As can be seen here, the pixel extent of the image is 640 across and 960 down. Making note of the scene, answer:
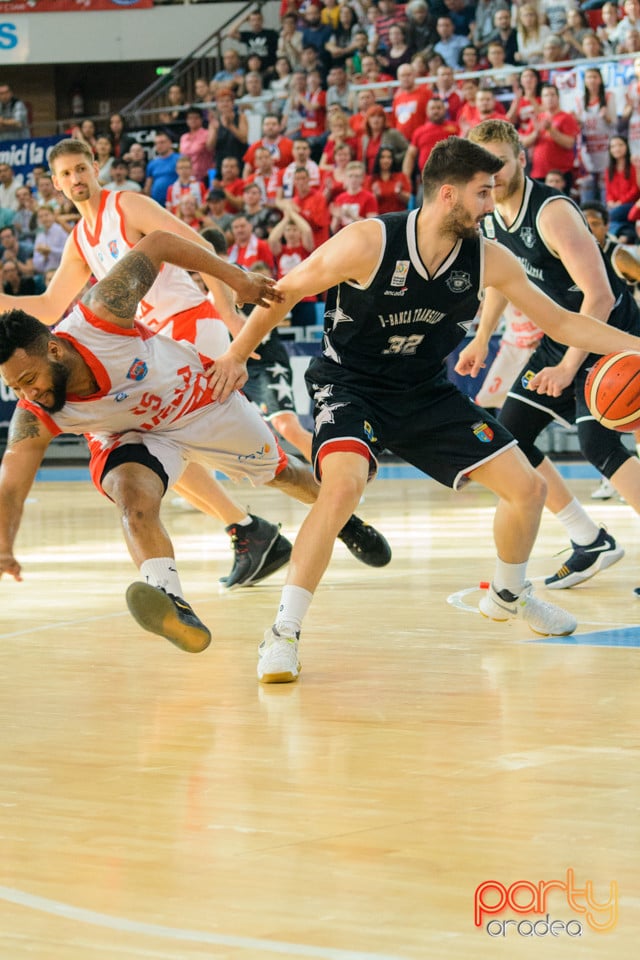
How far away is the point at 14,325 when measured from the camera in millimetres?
4754

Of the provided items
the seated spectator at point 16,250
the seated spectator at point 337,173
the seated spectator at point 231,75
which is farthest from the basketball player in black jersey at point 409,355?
the seated spectator at point 231,75

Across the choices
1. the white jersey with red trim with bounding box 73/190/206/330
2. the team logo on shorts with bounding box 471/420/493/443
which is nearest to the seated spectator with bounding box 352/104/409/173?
the white jersey with red trim with bounding box 73/190/206/330

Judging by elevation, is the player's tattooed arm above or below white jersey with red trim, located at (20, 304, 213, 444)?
above

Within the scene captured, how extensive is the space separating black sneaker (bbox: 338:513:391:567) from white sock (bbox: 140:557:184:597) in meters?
1.55

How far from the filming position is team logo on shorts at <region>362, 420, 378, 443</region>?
16.8 ft

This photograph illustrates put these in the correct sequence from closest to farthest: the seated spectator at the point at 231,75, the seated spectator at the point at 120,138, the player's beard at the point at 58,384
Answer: the player's beard at the point at 58,384 → the seated spectator at the point at 231,75 → the seated spectator at the point at 120,138

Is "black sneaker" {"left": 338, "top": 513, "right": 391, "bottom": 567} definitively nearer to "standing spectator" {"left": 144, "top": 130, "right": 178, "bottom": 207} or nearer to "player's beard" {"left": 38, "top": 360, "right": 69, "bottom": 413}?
"player's beard" {"left": 38, "top": 360, "right": 69, "bottom": 413}

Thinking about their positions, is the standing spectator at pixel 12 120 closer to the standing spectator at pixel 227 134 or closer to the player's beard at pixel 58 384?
the standing spectator at pixel 227 134

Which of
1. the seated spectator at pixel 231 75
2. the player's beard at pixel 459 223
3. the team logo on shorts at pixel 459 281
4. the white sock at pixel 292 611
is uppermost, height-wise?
the player's beard at pixel 459 223

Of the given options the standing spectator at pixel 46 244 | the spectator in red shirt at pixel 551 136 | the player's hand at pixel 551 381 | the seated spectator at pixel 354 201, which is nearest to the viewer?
the player's hand at pixel 551 381

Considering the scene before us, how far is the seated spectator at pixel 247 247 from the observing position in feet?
47.2

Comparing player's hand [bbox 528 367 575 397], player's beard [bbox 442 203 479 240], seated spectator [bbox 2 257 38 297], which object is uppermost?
player's beard [bbox 442 203 479 240]

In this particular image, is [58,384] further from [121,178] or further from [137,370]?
[121,178]

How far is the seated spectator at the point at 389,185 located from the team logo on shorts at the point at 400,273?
1143cm
